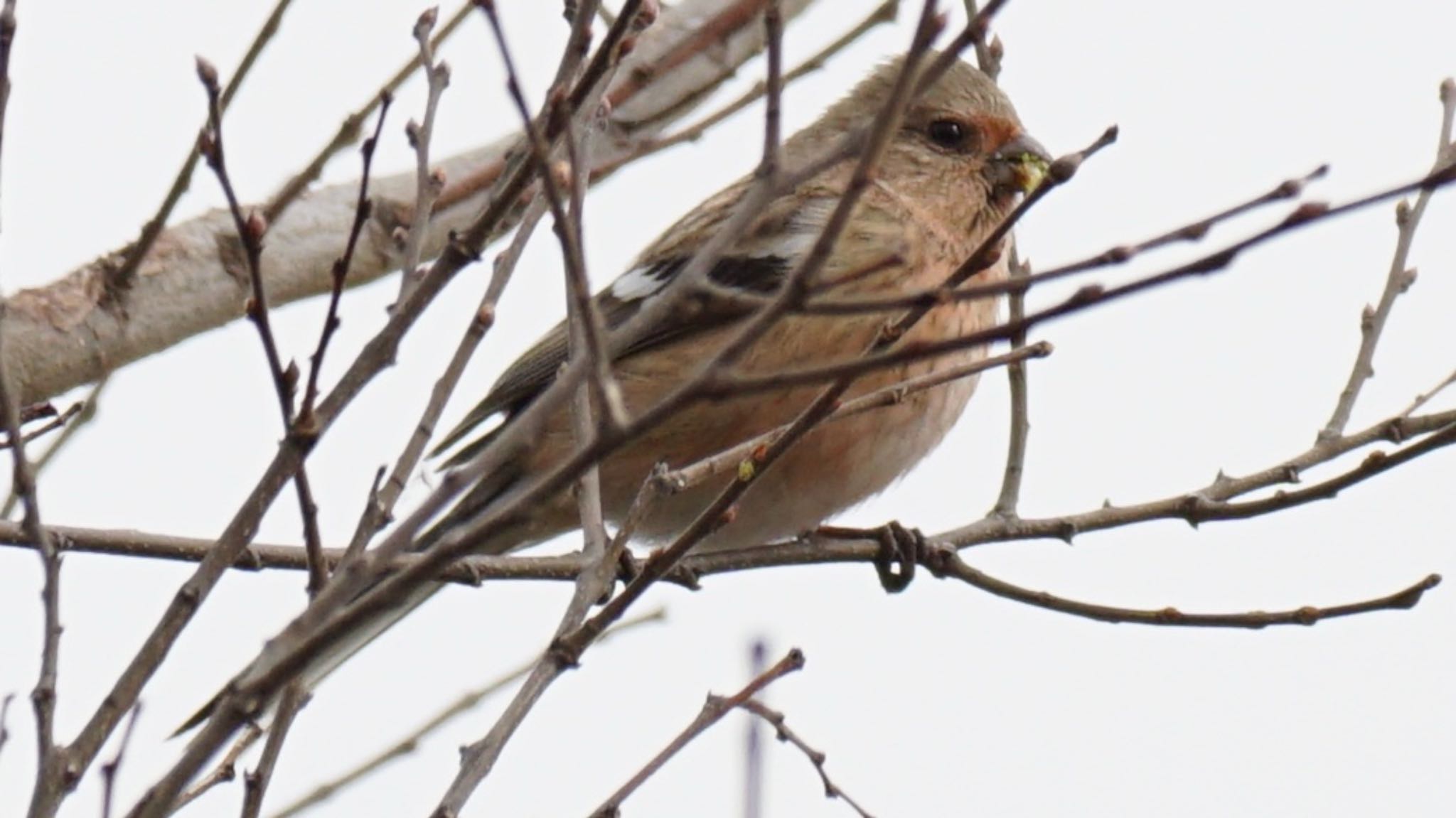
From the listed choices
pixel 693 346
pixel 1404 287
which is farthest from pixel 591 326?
pixel 693 346

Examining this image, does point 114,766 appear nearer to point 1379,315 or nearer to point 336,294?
point 336,294

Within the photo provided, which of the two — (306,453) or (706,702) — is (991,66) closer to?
(706,702)

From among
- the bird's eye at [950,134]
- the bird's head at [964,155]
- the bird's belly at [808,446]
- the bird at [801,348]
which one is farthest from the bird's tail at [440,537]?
the bird's eye at [950,134]

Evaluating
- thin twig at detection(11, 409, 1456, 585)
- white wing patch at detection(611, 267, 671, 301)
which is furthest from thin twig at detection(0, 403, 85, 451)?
white wing patch at detection(611, 267, 671, 301)

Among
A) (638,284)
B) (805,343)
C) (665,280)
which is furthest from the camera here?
(638,284)

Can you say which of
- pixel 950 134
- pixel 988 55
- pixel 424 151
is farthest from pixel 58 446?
pixel 950 134

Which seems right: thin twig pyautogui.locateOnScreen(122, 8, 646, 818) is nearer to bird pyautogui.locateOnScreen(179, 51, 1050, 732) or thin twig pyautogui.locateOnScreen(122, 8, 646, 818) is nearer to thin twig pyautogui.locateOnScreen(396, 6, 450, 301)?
thin twig pyautogui.locateOnScreen(396, 6, 450, 301)
